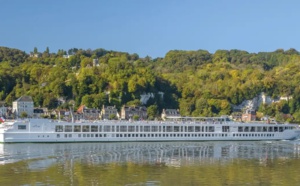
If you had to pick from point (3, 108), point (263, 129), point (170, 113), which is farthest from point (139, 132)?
point (3, 108)

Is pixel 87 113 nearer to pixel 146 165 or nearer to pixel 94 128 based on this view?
pixel 94 128

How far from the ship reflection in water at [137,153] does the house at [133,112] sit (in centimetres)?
4341

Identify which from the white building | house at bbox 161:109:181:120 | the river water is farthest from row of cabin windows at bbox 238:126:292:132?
the white building

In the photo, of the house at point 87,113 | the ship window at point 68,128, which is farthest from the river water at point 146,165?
the house at point 87,113

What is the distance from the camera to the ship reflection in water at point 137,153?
42.8 metres

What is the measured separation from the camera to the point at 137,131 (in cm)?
6419

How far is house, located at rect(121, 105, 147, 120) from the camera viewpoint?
102806mm

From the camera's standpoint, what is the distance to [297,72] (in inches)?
5399

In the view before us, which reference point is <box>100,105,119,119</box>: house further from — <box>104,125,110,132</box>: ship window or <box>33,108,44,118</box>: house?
<box>104,125,110,132</box>: ship window

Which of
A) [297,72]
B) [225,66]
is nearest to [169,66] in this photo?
[225,66]

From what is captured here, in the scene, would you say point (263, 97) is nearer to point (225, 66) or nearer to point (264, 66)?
point (225, 66)

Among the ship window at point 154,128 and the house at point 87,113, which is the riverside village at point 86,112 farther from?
the ship window at point 154,128

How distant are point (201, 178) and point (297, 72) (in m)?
108

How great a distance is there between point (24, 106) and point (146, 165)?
2670 inches
